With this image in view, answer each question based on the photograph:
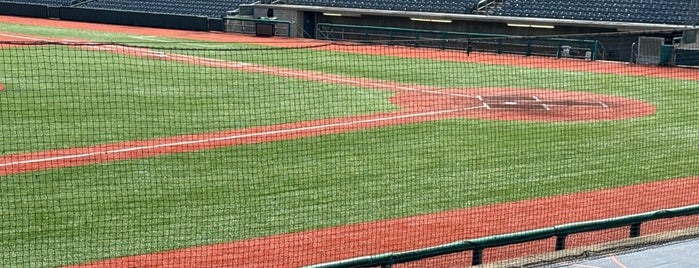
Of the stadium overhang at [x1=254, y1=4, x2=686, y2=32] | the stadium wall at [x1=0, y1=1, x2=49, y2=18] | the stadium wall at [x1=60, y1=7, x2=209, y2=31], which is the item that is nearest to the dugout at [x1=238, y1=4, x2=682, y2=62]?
the stadium overhang at [x1=254, y1=4, x2=686, y2=32]

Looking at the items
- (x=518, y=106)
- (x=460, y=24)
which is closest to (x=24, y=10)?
(x=460, y=24)

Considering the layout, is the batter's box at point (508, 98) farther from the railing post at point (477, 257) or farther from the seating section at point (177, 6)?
the seating section at point (177, 6)

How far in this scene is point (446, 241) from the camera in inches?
460

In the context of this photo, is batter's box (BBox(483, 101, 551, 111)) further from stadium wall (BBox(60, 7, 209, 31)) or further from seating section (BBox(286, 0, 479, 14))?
stadium wall (BBox(60, 7, 209, 31))

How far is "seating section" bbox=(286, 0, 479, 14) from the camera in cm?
3794

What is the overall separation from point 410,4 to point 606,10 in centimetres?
803

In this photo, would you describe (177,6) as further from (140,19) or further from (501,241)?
(501,241)

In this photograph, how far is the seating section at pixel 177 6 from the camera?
4397 cm

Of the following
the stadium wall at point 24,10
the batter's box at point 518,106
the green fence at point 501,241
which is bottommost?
the stadium wall at point 24,10

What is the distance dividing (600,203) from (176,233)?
18.8ft

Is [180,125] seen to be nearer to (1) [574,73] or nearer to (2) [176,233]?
(2) [176,233]

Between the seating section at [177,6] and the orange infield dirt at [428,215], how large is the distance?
18.7m

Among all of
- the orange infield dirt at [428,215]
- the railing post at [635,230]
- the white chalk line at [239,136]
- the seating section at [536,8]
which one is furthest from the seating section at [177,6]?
the railing post at [635,230]

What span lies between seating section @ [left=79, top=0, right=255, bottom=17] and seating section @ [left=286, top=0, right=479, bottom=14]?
404cm
